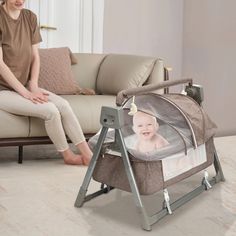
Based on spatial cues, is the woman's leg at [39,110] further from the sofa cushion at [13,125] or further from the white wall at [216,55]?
the white wall at [216,55]

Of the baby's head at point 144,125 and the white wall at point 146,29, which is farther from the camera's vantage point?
the white wall at point 146,29

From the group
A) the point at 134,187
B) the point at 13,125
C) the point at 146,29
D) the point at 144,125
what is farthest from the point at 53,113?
the point at 146,29

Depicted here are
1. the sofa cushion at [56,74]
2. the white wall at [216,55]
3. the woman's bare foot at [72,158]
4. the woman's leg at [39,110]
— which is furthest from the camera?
the white wall at [216,55]

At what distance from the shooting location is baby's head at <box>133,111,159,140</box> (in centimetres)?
201

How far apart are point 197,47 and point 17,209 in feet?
10.2

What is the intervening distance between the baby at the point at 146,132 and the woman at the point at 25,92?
0.89 meters

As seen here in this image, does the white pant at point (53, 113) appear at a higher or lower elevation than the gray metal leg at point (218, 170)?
higher

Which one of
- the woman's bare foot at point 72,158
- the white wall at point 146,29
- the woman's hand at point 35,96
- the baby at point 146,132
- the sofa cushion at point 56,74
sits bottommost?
the woman's bare foot at point 72,158

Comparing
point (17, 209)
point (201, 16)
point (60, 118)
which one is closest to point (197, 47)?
point (201, 16)

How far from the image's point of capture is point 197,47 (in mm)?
4691

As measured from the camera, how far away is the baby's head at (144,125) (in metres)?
2.01

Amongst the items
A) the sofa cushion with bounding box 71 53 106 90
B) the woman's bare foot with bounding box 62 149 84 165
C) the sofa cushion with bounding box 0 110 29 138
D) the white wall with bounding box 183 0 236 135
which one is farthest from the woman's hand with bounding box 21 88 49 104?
the white wall with bounding box 183 0 236 135

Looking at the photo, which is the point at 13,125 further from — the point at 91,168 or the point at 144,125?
the point at 144,125

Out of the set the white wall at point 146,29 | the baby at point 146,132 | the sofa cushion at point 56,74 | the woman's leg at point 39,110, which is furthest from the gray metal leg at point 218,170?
the white wall at point 146,29
